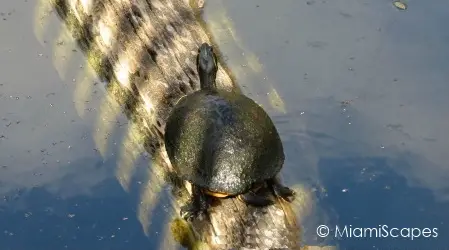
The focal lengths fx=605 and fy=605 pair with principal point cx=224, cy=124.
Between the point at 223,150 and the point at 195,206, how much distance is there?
37 cm

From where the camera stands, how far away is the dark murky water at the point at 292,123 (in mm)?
3092

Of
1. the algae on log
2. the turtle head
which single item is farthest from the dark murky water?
the turtle head

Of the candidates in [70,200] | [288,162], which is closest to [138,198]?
[70,200]

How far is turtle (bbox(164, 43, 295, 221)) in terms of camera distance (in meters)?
2.71

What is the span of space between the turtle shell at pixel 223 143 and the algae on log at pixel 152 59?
0.21 m

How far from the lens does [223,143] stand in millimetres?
2729
